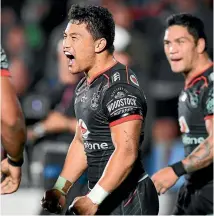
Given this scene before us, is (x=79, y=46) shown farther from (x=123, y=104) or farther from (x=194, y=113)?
(x=194, y=113)

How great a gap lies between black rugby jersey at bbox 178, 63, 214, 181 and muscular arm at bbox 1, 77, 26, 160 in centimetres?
156

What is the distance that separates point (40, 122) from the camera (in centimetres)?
969

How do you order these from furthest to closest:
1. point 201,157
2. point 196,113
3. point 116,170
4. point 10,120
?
1. point 196,113
2. point 201,157
3. point 10,120
4. point 116,170

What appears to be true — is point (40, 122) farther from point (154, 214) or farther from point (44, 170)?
point (154, 214)

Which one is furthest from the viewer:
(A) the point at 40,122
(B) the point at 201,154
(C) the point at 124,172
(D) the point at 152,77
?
(D) the point at 152,77

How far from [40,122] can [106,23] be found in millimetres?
4265

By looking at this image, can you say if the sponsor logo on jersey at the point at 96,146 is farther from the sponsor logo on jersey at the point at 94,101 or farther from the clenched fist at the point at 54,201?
the clenched fist at the point at 54,201

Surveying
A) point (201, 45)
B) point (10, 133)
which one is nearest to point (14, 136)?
point (10, 133)

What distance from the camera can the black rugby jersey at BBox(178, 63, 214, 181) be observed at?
21.6ft

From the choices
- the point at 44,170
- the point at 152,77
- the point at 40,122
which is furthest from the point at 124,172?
the point at 152,77

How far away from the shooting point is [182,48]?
22.4 ft

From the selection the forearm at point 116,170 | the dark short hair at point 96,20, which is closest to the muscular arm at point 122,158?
the forearm at point 116,170

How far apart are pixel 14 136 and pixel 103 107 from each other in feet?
2.35

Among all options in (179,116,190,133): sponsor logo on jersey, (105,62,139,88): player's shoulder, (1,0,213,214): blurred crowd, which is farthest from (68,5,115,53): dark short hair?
(1,0,213,214): blurred crowd
